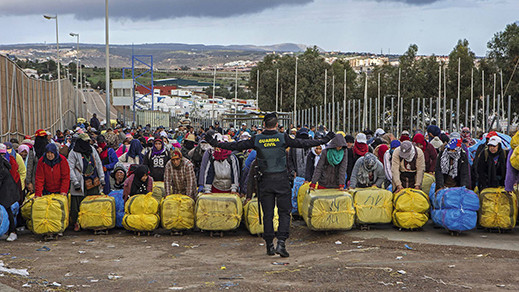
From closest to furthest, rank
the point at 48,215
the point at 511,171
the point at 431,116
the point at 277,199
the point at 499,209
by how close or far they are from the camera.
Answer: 1. the point at 277,199
2. the point at 511,171
3. the point at 499,209
4. the point at 48,215
5. the point at 431,116

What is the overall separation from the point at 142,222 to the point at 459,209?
5.42 meters

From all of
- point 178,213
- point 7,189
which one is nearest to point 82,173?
point 7,189

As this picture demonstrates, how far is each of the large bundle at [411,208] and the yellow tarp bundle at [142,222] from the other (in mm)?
4219

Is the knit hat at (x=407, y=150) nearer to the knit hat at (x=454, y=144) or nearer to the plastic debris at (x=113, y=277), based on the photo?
the knit hat at (x=454, y=144)

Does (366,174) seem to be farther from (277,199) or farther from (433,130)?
(277,199)

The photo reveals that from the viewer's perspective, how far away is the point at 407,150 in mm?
12062

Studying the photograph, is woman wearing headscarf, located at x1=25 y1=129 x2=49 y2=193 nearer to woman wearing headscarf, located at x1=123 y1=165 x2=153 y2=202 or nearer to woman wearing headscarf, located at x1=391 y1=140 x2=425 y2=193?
woman wearing headscarf, located at x1=123 y1=165 x2=153 y2=202

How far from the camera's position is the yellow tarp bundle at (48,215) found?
1179 centimetres

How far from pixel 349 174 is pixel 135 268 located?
544 cm

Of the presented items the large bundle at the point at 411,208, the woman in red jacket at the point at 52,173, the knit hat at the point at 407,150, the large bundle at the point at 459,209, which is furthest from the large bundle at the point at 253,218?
the woman in red jacket at the point at 52,173

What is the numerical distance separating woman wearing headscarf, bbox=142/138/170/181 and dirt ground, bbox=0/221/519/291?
6.25 feet

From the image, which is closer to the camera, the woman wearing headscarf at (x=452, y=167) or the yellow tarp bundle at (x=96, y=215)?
the woman wearing headscarf at (x=452, y=167)

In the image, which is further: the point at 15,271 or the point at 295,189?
the point at 295,189

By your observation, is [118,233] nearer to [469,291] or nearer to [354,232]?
[354,232]
